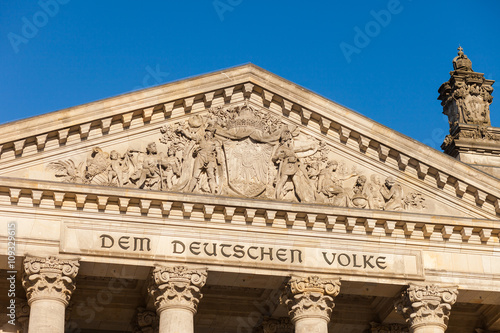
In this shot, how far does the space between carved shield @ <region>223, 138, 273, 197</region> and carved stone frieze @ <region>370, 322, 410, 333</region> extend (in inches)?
243

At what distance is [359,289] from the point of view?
96.1ft

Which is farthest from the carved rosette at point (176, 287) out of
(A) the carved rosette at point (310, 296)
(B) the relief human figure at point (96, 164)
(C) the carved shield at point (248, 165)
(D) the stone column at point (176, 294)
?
(B) the relief human figure at point (96, 164)

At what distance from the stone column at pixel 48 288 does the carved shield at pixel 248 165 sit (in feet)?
16.5

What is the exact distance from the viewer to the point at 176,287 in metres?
27.4

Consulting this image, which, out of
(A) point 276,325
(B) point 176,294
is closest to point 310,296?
(A) point 276,325

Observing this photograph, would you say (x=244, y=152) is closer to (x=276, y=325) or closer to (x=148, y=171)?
(x=148, y=171)

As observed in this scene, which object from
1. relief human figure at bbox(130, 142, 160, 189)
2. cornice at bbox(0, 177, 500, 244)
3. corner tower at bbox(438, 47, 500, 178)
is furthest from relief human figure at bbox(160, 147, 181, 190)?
corner tower at bbox(438, 47, 500, 178)

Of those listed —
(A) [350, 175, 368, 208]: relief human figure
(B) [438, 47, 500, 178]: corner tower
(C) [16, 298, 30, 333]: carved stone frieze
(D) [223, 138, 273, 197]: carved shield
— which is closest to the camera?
(C) [16, 298, 30, 333]: carved stone frieze

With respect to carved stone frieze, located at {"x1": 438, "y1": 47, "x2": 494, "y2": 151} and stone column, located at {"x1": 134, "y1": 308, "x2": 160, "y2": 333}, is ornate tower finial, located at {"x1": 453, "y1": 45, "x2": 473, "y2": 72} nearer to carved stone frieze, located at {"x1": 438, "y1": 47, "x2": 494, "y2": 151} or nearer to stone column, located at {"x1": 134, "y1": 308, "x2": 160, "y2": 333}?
carved stone frieze, located at {"x1": 438, "y1": 47, "x2": 494, "y2": 151}

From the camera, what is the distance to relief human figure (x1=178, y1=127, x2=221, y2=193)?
28719 mm

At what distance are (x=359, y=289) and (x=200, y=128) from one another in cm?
635

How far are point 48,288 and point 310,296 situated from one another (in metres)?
6.94

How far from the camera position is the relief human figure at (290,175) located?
95.7ft

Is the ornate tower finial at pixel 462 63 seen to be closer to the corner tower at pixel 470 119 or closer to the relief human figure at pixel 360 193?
the corner tower at pixel 470 119
